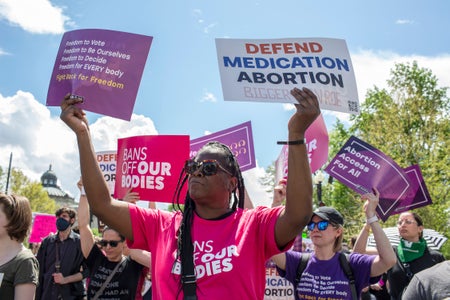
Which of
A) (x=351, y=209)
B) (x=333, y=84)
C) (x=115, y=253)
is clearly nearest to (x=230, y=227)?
(x=333, y=84)

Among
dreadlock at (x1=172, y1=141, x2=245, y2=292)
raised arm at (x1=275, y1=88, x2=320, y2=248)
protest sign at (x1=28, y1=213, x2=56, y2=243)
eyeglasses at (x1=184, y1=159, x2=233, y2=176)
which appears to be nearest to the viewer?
raised arm at (x1=275, y1=88, x2=320, y2=248)

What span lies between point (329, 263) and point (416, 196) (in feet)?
8.37

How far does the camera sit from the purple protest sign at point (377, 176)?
213 inches

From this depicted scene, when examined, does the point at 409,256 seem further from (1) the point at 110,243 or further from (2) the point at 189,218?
(2) the point at 189,218

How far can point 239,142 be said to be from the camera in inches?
272

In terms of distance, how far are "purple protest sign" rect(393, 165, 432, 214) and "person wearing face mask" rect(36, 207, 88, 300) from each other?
150 inches

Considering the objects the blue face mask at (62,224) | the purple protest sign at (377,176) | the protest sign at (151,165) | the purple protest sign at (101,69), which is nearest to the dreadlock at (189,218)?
the purple protest sign at (101,69)

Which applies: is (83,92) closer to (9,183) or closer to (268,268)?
(268,268)

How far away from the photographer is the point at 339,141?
33.3 m

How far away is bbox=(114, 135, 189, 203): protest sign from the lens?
5.43 metres

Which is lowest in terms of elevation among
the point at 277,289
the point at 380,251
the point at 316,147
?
the point at 277,289

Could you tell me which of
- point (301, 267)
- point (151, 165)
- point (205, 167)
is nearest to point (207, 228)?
point (205, 167)

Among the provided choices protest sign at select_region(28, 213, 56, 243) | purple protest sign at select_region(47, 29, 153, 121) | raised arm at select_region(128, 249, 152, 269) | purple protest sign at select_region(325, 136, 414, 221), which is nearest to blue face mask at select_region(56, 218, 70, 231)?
raised arm at select_region(128, 249, 152, 269)

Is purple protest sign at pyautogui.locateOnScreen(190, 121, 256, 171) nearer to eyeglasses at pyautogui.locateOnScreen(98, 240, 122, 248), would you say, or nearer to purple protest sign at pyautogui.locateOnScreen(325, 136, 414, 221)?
purple protest sign at pyautogui.locateOnScreen(325, 136, 414, 221)
